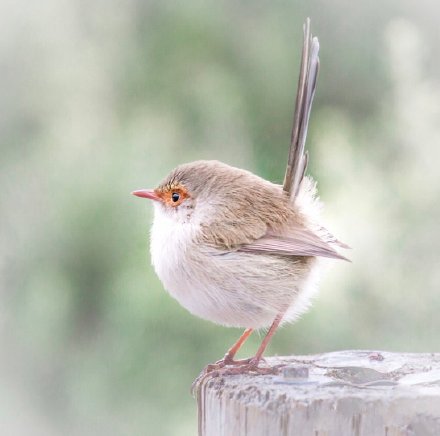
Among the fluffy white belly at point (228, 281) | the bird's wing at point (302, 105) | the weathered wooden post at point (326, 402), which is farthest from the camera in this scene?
the bird's wing at point (302, 105)

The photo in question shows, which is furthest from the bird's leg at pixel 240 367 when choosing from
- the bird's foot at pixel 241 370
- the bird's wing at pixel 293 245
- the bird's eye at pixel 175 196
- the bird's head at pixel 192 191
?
the bird's eye at pixel 175 196

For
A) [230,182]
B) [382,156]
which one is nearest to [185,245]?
[230,182]

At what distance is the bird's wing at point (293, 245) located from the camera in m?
3.05

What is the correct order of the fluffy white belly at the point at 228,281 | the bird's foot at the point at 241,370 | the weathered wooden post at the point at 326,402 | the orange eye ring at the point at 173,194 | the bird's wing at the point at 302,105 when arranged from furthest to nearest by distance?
1. the orange eye ring at the point at 173,194
2. the bird's wing at the point at 302,105
3. the fluffy white belly at the point at 228,281
4. the bird's foot at the point at 241,370
5. the weathered wooden post at the point at 326,402

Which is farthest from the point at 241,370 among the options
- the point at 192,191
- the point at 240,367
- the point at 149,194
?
the point at 149,194

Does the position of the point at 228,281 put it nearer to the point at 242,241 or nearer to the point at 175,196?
the point at 242,241

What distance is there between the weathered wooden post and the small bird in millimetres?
307

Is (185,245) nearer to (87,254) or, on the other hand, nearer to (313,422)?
(313,422)

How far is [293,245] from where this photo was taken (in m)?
3.10

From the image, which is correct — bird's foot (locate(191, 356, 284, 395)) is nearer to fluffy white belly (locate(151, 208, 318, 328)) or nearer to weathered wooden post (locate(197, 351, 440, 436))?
weathered wooden post (locate(197, 351, 440, 436))

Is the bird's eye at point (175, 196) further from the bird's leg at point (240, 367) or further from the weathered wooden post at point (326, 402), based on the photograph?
the weathered wooden post at point (326, 402)

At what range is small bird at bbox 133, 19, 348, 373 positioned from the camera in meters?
3.06

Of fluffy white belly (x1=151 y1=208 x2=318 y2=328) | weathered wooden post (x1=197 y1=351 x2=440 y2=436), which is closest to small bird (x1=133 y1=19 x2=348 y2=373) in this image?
fluffy white belly (x1=151 y1=208 x2=318 y2=328)

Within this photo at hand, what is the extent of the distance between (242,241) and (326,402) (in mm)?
959
